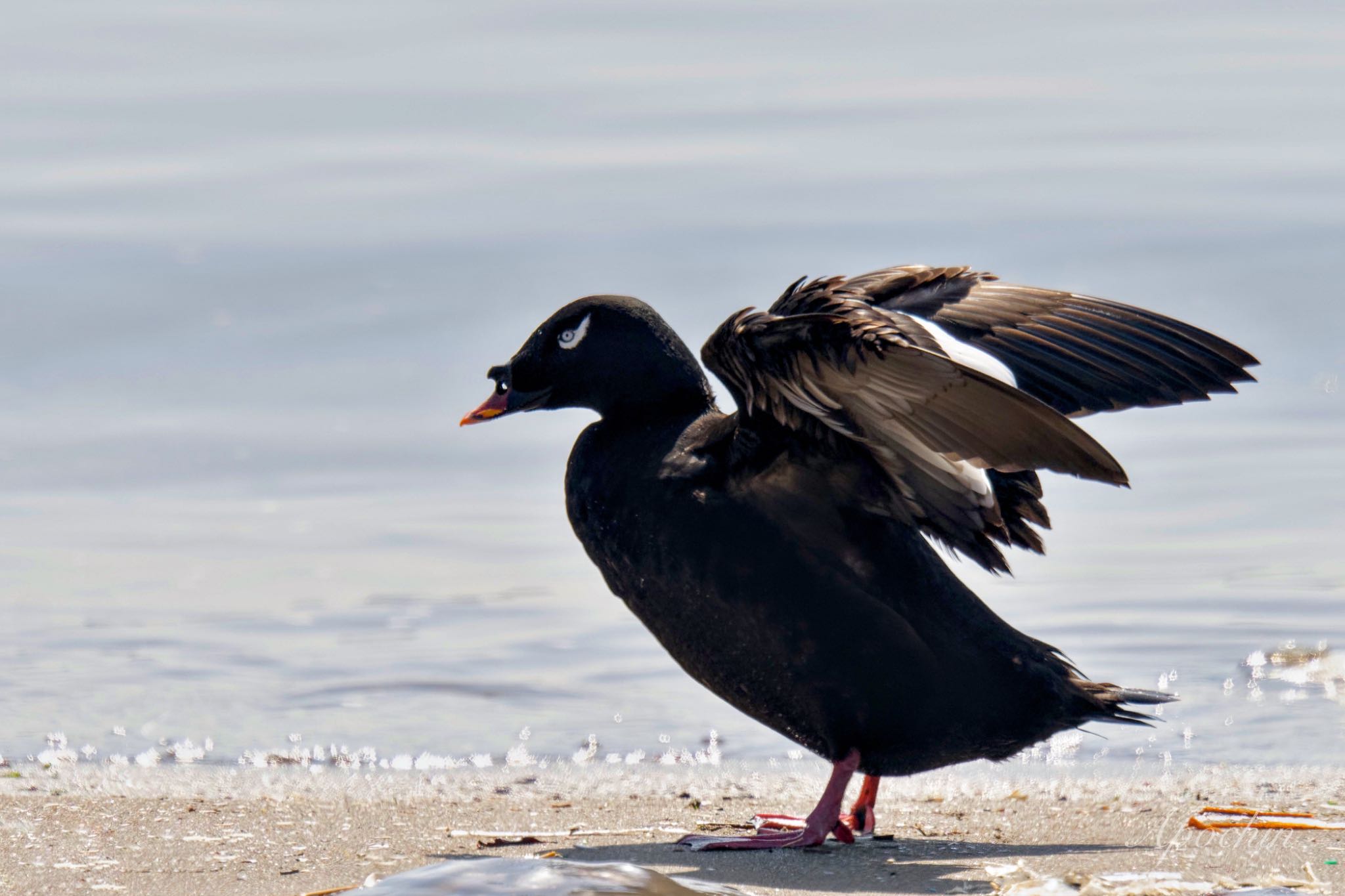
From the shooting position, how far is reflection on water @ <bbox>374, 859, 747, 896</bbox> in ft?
12.2

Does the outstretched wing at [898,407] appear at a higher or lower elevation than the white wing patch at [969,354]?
lower

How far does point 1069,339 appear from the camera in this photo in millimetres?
5465

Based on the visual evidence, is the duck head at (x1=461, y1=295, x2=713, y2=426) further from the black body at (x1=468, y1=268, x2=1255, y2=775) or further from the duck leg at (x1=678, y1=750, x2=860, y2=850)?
the duck leg at (x1=678, y1=750, x2=860, y2=850)

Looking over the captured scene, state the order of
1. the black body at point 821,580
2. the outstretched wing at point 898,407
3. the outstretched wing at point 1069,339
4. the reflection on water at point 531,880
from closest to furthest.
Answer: the reflection on water at point 531,880 → the outstretched wing at point 898,407 → the black body at point 821,580 → the outstretched wing at point 1069,339

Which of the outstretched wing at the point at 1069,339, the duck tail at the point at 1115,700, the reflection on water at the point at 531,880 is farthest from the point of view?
the outstretched wing at the point at 1069,339

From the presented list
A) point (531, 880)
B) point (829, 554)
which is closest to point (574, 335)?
point (829, 554)

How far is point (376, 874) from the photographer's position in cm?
438

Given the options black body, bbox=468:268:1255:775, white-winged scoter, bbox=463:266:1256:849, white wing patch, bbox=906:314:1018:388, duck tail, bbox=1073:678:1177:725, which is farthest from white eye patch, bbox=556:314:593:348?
duck tail, bbox=1073:678:1177:725

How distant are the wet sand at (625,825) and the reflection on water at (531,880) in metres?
0.53

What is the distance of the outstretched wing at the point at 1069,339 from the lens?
5.28m

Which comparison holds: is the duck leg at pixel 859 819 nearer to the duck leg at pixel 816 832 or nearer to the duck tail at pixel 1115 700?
the duck leg at pixel 816 832

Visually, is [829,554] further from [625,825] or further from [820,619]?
[625,825]

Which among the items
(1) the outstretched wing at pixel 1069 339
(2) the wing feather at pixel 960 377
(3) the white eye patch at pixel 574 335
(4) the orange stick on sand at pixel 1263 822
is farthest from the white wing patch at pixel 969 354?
(4) the orange stick on sand at pixel 1263 822

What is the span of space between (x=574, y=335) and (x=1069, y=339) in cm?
143
